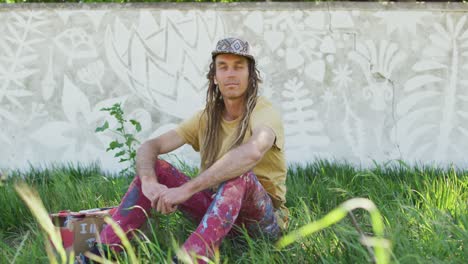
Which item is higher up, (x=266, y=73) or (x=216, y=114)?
(x=216, y=114)

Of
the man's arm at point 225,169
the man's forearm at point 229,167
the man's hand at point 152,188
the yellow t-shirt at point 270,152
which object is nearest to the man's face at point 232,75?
the yellow t-shirt at point 270,152

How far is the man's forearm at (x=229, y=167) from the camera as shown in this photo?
2.55 metres

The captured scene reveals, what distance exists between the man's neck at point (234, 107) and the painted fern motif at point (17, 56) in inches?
122

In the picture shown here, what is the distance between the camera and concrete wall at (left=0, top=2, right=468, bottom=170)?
5.47 metres

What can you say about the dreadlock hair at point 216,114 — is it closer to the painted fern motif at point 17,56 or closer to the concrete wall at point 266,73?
the concrete wall at point 266,73

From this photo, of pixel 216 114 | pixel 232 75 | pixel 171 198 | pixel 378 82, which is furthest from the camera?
pixel 378 82

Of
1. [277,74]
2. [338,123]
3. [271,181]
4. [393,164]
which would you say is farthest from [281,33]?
[271,181]

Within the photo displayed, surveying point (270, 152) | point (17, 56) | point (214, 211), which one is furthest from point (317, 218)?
point (17, 56)

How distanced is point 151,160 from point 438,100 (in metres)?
3.41

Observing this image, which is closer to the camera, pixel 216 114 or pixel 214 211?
pixel 214 211

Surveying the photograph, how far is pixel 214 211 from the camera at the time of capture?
2.47 m

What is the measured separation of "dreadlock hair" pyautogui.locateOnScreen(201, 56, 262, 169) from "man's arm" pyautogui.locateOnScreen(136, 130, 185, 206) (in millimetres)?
211

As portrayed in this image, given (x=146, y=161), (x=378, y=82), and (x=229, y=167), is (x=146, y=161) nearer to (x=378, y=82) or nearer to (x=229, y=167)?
(x=229, y=167)

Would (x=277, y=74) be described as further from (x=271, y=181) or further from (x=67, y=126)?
(x=271, y=181)
